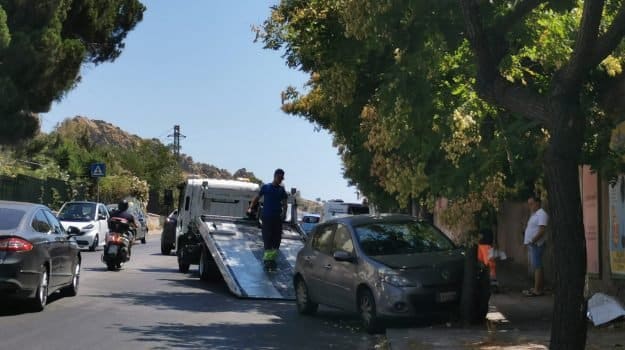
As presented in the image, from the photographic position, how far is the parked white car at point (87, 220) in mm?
25406

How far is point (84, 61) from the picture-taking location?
32656 mm

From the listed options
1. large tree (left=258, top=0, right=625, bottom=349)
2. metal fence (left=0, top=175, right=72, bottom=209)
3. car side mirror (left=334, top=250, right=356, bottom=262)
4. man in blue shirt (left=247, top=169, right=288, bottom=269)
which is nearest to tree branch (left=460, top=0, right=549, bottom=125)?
large tree (left=258, top=0, right=625, bottom=349)

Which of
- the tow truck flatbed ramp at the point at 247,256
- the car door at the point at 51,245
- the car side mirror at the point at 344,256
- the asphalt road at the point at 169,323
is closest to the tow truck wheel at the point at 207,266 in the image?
the tow truck flatbed ramp at the point at 247,256

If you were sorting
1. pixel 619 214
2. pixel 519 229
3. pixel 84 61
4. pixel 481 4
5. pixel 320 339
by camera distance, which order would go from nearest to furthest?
1. pixel 481 4
2. pixel 320 339
3. pixel 619 214
4. pixel 519 229
5. pixel 84 61

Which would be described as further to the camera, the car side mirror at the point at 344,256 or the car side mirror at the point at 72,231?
the car side mirror at the point at 72,231

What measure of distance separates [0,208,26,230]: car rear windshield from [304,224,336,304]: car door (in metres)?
4.28

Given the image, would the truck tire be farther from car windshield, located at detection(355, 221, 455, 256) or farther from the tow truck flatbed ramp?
car windshield, located at detection(355, 221, 455, 256)

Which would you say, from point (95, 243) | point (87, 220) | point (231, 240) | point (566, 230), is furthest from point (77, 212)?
point (566, 230)

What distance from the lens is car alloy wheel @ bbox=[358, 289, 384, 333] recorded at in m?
10.3

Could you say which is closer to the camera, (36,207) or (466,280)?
(466,280)

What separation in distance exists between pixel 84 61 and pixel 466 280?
25.8 metres

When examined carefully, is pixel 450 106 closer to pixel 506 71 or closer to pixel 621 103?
pixel 506 71

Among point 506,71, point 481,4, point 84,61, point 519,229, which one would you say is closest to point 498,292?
→ point 519,229

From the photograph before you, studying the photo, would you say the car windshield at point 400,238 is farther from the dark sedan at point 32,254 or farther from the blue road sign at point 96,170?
the blue road sign at point 96,170
